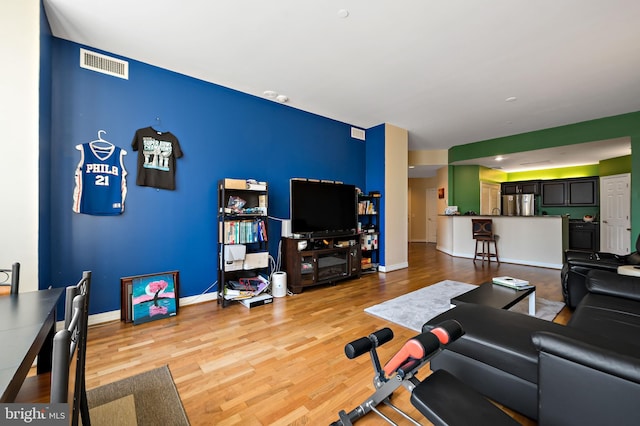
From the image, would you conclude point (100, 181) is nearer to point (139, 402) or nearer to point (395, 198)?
point (139, 402)

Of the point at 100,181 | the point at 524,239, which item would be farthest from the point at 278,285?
the point at 524,239

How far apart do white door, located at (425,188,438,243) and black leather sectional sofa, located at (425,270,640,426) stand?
790 centimetres

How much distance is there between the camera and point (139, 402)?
5.26 ft

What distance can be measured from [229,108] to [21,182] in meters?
2.24

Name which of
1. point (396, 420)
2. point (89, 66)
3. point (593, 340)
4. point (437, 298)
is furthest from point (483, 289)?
point (89, 66)

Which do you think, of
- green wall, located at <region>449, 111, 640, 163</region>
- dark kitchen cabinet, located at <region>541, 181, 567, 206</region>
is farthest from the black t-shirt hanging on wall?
dark kitchen cabinet, located at <region>541, 181, 567, 206</region>

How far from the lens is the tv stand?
12.5 feet

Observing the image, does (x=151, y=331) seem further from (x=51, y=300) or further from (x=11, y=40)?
(x=11, y=40)

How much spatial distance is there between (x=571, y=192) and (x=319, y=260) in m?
8.12

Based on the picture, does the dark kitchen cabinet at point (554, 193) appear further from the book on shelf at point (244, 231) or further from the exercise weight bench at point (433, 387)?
the exercise weight bench at point (433, 387)

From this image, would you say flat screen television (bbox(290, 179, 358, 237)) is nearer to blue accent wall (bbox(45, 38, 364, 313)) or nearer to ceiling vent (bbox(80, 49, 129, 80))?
blue accent wall (bbox(45, 38, 364, 313))

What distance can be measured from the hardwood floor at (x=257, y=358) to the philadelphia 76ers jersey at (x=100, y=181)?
Result: 1217 millimetres

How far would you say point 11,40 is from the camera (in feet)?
6.75

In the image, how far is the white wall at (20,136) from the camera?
2018 millimetres
